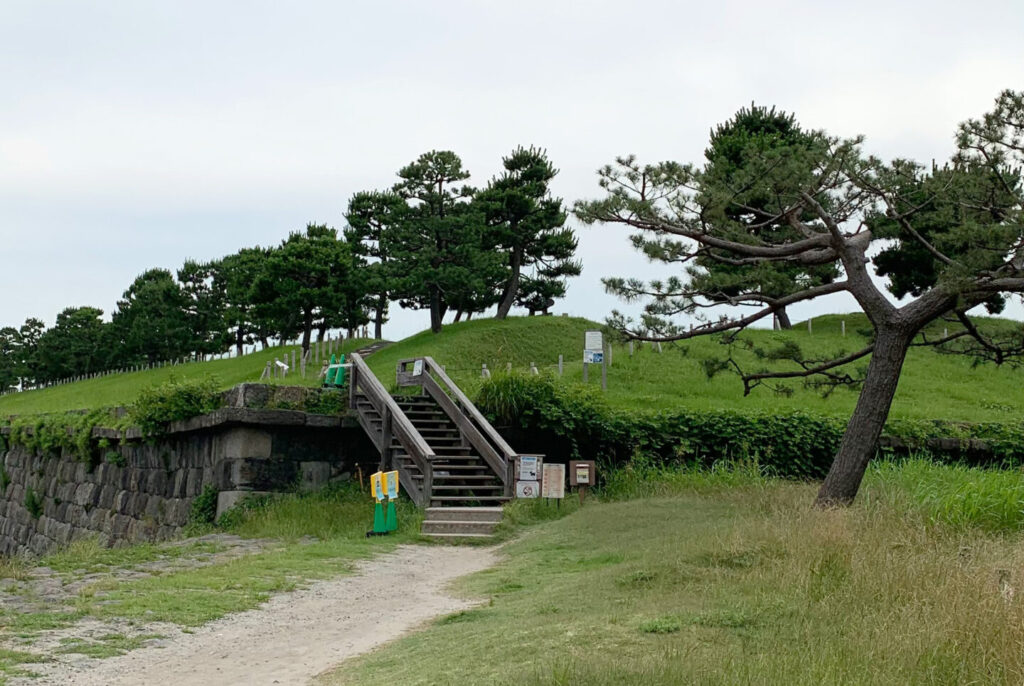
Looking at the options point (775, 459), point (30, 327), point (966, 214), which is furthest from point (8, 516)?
point (30, 327)

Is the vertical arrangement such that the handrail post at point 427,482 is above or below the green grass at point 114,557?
above

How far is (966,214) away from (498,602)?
→ 7.80m

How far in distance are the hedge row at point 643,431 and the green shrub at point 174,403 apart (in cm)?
489

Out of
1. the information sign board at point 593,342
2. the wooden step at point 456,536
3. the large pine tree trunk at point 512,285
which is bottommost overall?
the wooden step at point 456,536

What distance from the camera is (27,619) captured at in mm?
8125

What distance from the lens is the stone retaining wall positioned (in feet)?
57.1

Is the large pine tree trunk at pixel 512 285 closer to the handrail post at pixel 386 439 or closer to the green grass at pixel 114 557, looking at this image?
the handrail post at pixel 386 439

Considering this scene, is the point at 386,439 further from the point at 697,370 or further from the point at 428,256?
the point at 428,256

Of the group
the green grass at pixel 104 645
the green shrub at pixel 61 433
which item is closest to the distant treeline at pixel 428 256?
the green shrub at pixel 61 433

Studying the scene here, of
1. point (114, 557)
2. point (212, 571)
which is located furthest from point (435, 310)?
point (212, 571)

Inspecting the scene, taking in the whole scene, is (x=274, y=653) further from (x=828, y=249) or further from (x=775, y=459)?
(x=775, y=459)

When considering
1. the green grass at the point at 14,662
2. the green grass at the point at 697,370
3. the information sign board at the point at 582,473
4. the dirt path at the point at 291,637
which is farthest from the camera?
the green grass at the point at 697,370

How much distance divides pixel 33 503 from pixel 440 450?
41.6ft

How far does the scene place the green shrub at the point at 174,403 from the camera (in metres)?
18.5
